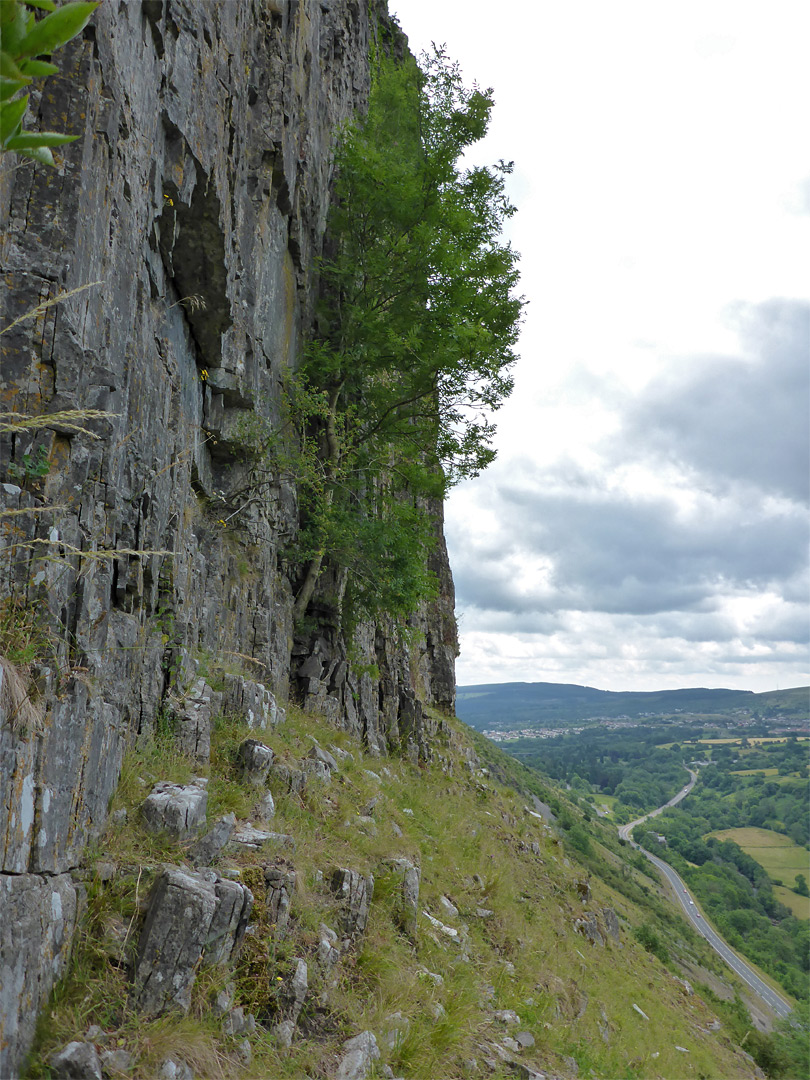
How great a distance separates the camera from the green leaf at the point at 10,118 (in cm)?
114

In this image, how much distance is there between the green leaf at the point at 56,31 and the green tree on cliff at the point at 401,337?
41.8ft

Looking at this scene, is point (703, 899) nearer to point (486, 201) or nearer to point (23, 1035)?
point (486, 201)

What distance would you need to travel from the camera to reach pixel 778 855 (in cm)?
11119

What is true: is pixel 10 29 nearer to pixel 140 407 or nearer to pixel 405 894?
pixel 140 407

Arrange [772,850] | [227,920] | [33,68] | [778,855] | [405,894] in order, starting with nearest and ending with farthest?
[33,68] < [227,920] < [405,894] < [778,855] < [772,850]

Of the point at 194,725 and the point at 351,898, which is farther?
the point at 194,725

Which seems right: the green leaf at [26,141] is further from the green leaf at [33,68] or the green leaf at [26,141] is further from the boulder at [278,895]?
the boulder at [278,895]

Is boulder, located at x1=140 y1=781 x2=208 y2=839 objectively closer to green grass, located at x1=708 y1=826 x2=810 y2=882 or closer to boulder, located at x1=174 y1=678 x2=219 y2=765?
boulder, located at x1=174 y1=678 x2=219 y2=765

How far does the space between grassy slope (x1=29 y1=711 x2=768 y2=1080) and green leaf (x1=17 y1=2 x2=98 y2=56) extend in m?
4.27

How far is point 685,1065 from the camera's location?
10.2 metres

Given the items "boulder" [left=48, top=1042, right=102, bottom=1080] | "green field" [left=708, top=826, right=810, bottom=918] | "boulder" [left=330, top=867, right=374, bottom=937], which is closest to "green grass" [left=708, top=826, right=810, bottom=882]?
"green field" [left=708, top=826, right=810, bottom=918]

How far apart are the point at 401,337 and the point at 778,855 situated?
130m

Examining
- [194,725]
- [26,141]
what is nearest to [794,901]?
[194,725]

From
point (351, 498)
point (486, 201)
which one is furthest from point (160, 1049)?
point (486, 201)
